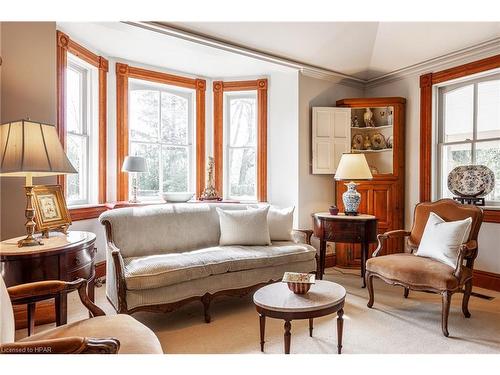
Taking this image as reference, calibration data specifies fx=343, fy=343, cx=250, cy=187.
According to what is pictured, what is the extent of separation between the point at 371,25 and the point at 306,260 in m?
2.76

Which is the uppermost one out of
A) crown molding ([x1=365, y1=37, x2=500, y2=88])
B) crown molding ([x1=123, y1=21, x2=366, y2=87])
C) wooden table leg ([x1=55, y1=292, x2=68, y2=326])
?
crown molding ([x1=123, y1=21, x2=366, y2=87])

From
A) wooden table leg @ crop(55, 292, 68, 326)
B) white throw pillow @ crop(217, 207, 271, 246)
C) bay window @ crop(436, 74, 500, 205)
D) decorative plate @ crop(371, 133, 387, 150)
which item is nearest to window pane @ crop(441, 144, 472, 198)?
bay window @ crop(436, 74, 500, 205)

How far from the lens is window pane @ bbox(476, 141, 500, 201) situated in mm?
3707

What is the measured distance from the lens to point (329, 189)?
4.69 m

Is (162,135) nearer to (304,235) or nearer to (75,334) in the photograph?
(304,235)

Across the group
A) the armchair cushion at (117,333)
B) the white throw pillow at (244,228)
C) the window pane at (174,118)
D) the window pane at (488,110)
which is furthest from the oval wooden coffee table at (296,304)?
the window pane at (174,118)

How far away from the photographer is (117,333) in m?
1.54

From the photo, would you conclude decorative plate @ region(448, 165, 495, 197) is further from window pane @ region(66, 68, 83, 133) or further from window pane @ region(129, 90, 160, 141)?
window pane @ region(66, 68, 83, 133)

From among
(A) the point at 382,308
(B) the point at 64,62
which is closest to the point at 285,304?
(A) the point at 382,308

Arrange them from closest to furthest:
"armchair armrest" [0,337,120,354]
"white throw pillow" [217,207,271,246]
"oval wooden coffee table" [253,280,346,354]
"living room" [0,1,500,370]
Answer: "armchair armrest" [0,337,120,354] → "oval wooden coffee table" [253,280,346,354] → "living room" [0,1,500,370] → "white throw pillow" [217,207,271,246]

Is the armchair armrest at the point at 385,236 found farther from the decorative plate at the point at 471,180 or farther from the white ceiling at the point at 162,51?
the white ceiling at the point at 162,51

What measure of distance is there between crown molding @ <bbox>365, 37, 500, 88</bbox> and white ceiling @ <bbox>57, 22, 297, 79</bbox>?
4.61ft

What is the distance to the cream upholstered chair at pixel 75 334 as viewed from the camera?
1242 mm

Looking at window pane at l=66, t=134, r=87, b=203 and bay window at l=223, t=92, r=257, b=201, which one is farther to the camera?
bay window at l=223, t=92, r=257, b=201
